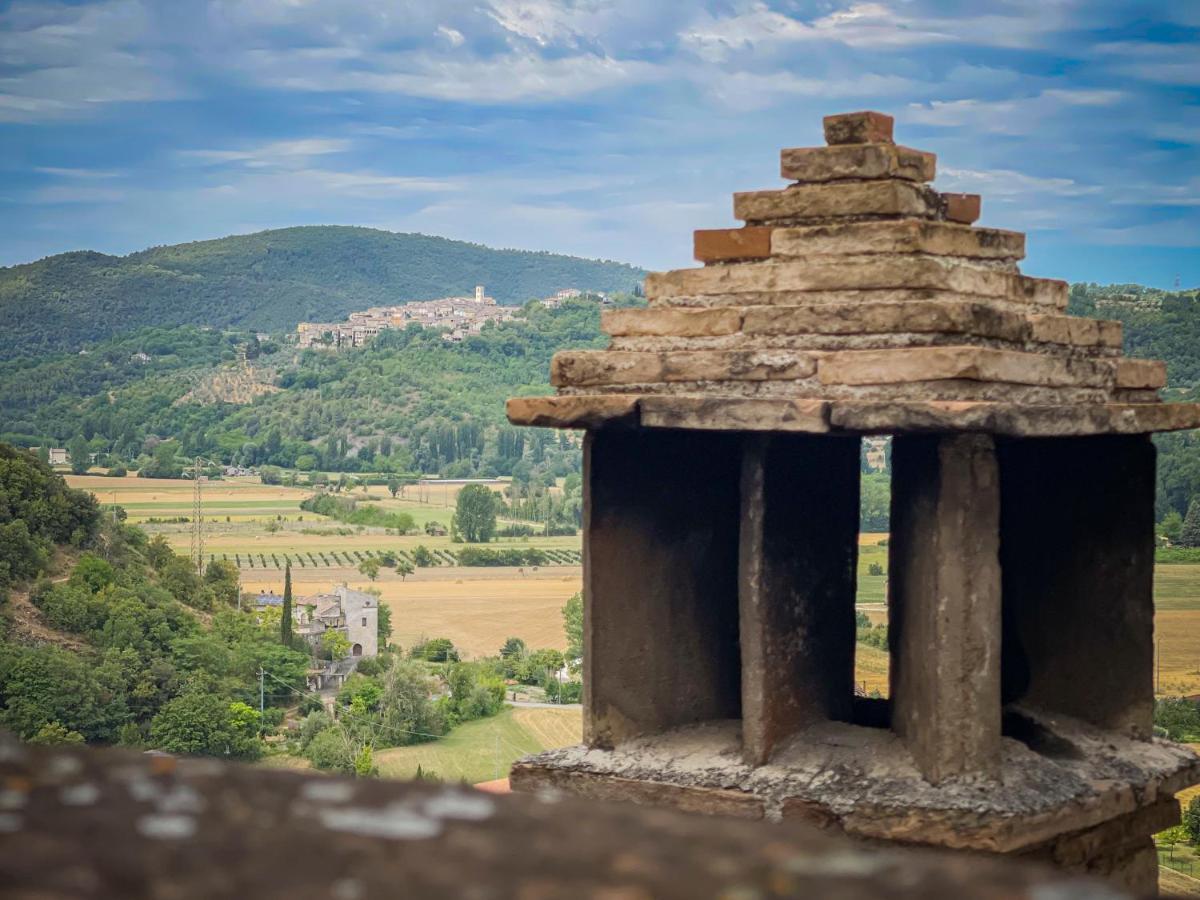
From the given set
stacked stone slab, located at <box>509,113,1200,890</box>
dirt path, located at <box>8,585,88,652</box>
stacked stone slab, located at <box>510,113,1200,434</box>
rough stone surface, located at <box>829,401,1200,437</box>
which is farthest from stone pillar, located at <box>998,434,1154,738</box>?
dirt path, located at <box>8,585,88,652</box>

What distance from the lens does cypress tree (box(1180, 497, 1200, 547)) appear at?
38.2 meters

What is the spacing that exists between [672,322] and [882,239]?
1060 millimetres

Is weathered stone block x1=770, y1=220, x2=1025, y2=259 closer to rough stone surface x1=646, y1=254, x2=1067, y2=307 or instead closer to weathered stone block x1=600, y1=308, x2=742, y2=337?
rough stone surface x1=646, y1=254, x2=1067, y2=307

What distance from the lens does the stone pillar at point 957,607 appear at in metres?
6.88

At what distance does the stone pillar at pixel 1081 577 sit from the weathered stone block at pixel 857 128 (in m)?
1.72

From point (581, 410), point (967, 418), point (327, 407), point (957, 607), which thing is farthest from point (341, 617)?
point (967, 418)

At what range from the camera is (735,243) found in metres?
7.82

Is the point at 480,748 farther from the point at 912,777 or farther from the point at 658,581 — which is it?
the point at 912,777

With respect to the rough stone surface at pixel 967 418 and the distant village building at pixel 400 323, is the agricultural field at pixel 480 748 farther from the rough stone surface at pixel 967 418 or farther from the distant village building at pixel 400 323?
the distant village building at pixel 400 323

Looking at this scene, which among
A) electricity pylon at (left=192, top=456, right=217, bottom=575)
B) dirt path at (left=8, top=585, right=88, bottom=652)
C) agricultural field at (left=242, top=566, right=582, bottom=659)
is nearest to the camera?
dirt path at (left=8, top=585, right=88, bottom=652)

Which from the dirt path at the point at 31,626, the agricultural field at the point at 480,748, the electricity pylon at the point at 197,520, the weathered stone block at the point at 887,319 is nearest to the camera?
the weathered stone block at the point at 887,319

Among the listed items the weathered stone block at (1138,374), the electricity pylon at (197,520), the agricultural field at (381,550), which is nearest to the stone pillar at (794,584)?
the weathered stone block at (1138,374)

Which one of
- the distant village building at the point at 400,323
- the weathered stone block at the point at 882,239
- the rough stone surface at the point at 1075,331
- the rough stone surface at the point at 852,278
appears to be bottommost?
the rough stone surface at the point at 1075,331

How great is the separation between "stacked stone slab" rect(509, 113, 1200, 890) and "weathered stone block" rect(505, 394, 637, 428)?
0.02 meters
